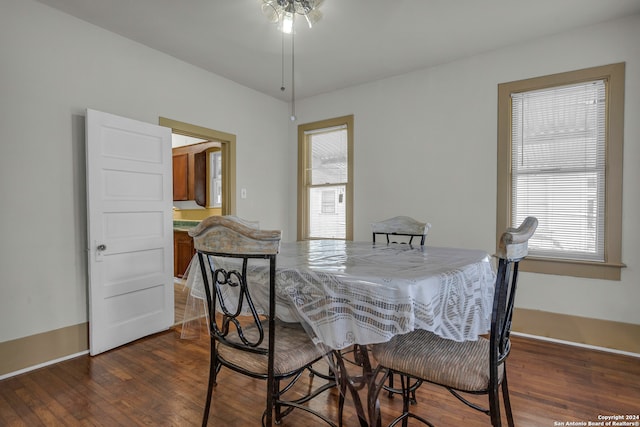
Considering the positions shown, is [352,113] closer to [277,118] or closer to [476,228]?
[277,118]

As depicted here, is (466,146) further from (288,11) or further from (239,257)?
(239,257)

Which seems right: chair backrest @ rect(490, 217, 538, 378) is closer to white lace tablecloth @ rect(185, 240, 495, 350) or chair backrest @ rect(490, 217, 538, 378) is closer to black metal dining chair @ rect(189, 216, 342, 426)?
white lace tablecloth @ rect(185, 240, 495, 350)

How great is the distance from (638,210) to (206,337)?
3.75m

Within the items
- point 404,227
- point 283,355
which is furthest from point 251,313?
point 404,227

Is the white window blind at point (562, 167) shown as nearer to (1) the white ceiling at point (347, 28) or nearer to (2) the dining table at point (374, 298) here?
(1) the white ceiling at point (347, 28)

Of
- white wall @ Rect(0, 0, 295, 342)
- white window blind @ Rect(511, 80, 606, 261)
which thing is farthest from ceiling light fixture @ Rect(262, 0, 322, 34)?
white window blind @ Rect(511, 80, 606, 261)

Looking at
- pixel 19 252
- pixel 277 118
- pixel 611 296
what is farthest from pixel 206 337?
pixel 611 296

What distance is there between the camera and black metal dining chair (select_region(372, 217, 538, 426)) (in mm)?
1230

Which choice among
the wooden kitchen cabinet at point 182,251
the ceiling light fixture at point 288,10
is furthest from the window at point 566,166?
the wooden kitchen cabinet at point 182,251

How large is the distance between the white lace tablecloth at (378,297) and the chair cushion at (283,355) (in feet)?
0.40

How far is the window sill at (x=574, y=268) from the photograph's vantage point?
2.69m

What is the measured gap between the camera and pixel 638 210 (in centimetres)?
260

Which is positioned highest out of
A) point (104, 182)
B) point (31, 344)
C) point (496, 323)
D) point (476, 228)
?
point (104, 182)

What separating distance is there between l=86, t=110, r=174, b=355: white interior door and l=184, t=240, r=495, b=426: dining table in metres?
1.77
